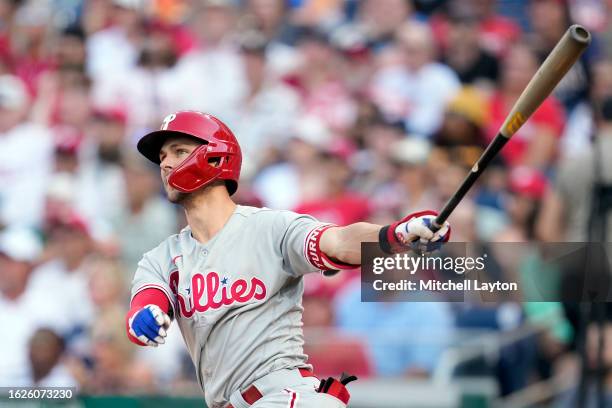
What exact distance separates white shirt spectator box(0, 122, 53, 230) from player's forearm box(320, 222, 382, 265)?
5.90 m

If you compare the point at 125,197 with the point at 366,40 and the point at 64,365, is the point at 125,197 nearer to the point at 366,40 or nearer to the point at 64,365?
the point at 64,365

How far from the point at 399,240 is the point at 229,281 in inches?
31.9

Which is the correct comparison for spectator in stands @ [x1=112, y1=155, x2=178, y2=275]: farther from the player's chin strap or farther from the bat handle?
the bat handle

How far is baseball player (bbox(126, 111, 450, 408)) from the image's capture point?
4.19 m

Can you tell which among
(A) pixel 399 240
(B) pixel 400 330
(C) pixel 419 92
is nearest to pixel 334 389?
(A) pixel 399 240

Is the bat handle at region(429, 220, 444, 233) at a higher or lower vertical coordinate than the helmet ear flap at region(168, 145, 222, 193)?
lower

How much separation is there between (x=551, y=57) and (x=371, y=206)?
488cm

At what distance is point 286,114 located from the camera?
31.6 ft

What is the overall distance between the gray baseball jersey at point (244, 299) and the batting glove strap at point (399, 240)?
39 cm

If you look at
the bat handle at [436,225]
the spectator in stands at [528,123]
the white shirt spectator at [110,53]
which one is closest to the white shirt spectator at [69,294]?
the white shirt spectator at [110,53]

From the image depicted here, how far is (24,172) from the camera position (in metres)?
9.99

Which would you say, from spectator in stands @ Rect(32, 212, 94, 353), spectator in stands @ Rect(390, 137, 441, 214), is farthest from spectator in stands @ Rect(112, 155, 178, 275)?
spectator in stands @ Rect(390, 137, 441, 214)

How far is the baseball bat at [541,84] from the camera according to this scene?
11.0 feet

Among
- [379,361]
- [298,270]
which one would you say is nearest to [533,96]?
[298,270]
